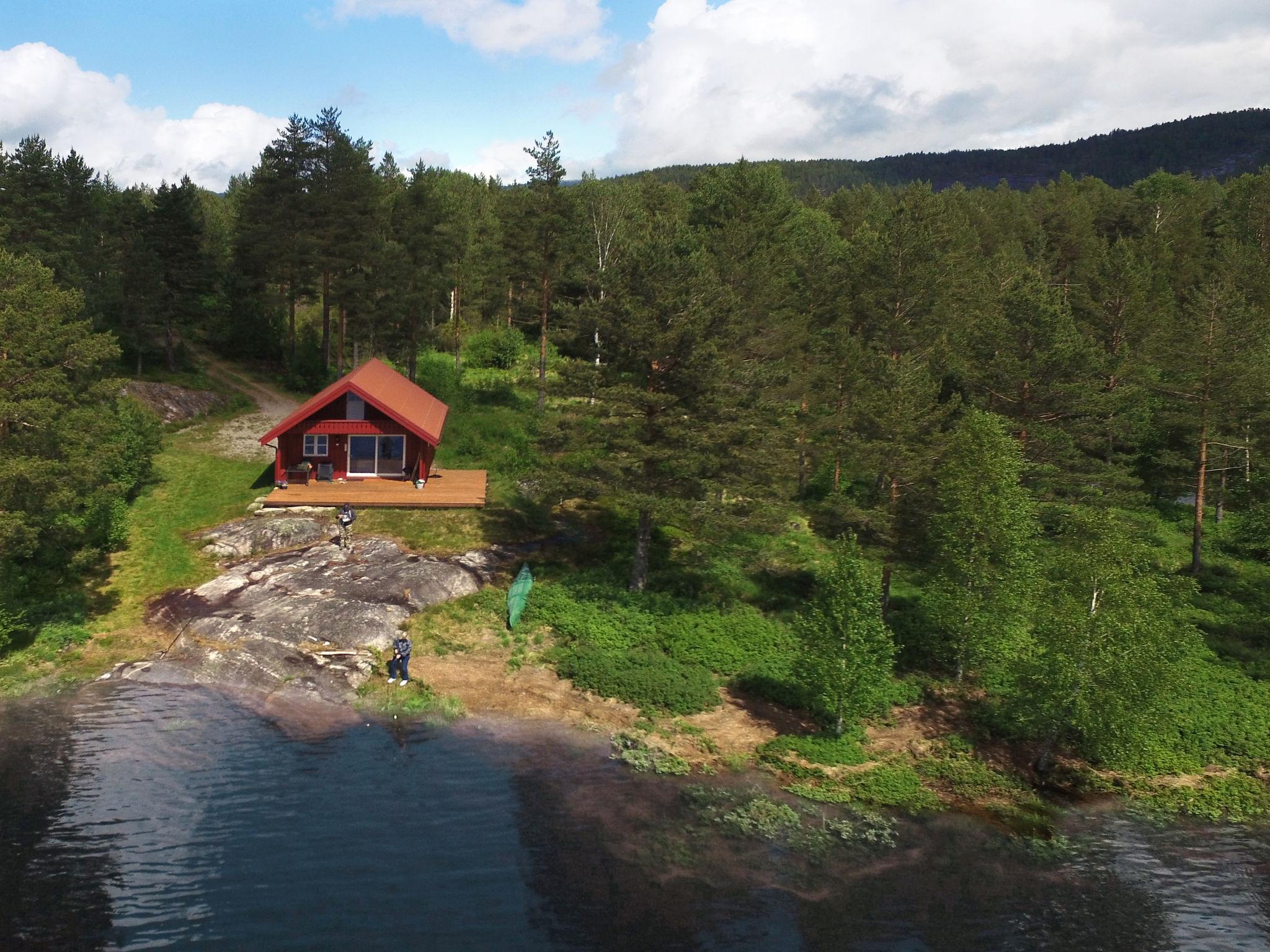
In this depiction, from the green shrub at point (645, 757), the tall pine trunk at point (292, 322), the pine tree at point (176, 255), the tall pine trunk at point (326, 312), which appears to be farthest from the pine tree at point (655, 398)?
the pine tree at point (176, 255)

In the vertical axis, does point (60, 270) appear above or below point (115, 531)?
above

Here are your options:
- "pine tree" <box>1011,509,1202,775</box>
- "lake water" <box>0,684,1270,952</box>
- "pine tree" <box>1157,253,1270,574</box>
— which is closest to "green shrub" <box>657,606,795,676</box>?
"lake water" <box>0,684,1270,952</box>

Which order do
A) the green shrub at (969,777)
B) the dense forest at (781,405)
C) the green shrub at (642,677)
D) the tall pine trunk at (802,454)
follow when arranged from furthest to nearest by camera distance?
the tall pine trunk at (802,454)
the green shrub at (642,677)
the dense forest at (781,405)
the green shrub at (969,777)

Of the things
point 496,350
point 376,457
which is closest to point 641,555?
point 376,457

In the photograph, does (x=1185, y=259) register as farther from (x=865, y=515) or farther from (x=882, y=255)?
(x=865, y=515)

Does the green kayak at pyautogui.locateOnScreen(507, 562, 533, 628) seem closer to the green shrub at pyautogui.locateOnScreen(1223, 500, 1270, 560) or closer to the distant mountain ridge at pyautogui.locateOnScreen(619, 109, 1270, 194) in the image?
the green shrub at pyautogui.locateOnScreen(1223, 500, 1270, 560)

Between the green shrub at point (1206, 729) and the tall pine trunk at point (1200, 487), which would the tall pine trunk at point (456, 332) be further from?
the green shrub at point (1206, 729)

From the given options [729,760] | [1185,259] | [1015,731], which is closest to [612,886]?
[729,760]
